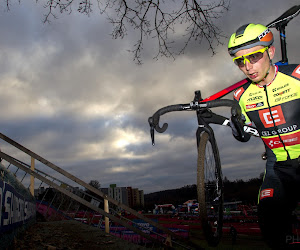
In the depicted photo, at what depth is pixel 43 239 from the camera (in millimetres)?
6562

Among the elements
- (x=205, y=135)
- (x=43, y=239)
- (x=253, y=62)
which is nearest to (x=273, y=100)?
(x=253, y=62)

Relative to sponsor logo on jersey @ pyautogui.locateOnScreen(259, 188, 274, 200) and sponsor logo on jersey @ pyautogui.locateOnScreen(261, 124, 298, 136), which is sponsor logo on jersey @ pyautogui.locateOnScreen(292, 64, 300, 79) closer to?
sponsor logo on jersey @ pyautogui.locateOnScreen(261, 124, 298, 136)

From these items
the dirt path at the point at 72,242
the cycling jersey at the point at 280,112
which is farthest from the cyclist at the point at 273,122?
the dirt path at the point at 72,242

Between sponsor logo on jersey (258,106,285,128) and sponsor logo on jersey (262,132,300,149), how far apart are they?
142 mm

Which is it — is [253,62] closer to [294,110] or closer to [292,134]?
[294,110]

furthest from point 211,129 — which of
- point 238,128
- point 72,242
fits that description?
point 72,242

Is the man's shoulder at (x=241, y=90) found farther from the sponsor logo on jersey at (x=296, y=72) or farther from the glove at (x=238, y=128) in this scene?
the glove at (x=238, y=128)

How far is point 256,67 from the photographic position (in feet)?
9.11

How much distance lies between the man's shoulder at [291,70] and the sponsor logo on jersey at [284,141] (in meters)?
0.57

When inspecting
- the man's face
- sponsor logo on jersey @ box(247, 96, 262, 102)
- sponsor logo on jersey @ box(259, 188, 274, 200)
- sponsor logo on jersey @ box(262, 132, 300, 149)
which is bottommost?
sponsor logo on jersey @ box(259, 188, 274, 200)

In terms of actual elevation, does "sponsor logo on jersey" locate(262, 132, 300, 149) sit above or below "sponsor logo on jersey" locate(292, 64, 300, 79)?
below

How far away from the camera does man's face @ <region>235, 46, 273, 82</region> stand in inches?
107

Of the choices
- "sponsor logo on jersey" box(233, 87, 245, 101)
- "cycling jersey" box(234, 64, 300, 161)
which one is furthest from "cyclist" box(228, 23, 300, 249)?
"sponsor logo on jersey" box(233, 87, 245, 101)

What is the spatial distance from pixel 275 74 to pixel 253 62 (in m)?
0.38
